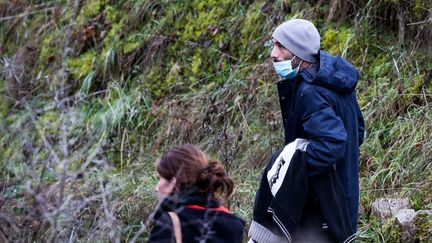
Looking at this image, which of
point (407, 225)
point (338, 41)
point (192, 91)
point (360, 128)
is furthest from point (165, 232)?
point (192, 91)

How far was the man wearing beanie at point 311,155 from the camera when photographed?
16.1 feet

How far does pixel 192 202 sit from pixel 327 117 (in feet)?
3.70

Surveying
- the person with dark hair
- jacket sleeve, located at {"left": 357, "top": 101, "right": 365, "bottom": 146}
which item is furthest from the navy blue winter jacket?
the person with dark hair

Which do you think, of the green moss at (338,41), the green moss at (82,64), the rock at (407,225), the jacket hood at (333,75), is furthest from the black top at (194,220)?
the green moss at (82,64)

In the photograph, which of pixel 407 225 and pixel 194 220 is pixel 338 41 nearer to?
pixel 407 225

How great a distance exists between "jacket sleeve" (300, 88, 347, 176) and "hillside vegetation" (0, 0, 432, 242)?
140cm

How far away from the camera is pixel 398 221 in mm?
6230

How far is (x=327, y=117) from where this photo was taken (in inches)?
194

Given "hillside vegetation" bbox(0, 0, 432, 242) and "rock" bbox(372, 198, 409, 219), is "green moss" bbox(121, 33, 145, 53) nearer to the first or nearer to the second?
"hillside vegetation" bbox(0, 0, 432, 242)

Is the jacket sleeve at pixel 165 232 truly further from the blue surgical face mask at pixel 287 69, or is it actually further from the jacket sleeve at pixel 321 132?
the blue surgical face mask at pixel 287 69

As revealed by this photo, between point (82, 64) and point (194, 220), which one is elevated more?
point (194, 220)

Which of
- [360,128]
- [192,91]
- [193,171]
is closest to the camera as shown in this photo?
[193,171]

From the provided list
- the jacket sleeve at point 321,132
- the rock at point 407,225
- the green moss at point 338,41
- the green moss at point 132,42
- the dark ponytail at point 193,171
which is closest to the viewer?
the dark ponytail at point 193,171

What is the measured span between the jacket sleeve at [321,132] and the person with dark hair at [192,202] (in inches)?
30.8
